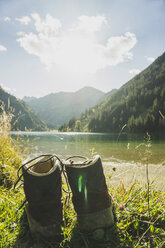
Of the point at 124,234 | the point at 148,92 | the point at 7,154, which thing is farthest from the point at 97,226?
the point at 148,92

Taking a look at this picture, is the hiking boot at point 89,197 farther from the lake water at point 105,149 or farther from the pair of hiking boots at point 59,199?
the lake water at point 105,149

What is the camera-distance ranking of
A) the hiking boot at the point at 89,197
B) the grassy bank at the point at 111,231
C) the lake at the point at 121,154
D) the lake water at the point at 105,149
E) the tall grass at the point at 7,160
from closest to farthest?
the grassy bank at the point at 111,231, the hiking boot at the point at 89,197, the lake at the point at 121,154, the tall grass at the point at 7,160, the lake water at the point at 105,149

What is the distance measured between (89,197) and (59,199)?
315 millimetres

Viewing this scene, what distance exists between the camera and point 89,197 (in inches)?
58.9

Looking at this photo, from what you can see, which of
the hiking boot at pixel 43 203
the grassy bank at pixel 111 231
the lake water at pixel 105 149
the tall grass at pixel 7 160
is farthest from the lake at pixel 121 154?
the hiking boot at pixel 43 203

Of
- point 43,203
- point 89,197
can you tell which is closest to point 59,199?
point 43,203

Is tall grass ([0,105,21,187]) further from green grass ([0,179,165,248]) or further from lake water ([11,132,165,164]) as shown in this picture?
green grass ([0,179,165,248])

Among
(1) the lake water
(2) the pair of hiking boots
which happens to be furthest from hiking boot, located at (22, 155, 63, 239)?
(1) the lake water

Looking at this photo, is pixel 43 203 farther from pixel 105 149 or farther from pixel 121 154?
pixel 105 149

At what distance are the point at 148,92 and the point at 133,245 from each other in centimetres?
11281

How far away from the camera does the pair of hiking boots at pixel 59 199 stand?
4.75 feet

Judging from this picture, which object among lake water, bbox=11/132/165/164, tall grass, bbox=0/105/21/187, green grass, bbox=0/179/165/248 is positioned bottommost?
lake water, bbox=11/132/165/164

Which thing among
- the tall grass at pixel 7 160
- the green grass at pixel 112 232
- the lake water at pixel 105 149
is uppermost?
the tall grass at pixel 7 160

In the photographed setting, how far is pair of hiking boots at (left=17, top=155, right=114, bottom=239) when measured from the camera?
1.45m
